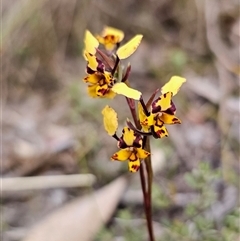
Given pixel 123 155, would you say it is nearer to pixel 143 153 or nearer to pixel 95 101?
pixel 143 153

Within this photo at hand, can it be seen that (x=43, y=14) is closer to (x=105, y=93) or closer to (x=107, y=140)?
(x=107, y=140)

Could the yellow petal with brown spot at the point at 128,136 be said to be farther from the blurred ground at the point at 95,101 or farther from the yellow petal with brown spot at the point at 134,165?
the blurred ground at the point at 95,101

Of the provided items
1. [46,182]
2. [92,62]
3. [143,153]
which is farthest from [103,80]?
[46,182]

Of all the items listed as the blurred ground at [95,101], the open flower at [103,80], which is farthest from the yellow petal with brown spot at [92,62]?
the blurred ground at [95,101]

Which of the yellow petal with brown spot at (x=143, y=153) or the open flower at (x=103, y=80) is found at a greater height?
the open flower at (x=103, y=80)

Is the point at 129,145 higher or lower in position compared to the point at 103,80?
lower
